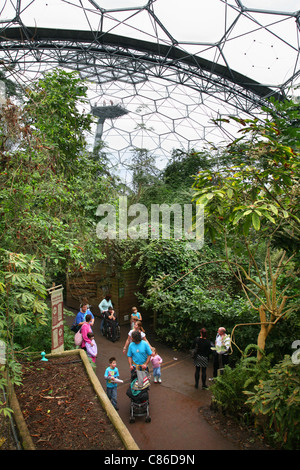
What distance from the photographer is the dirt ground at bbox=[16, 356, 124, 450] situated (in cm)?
370

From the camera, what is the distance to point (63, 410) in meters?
4.38

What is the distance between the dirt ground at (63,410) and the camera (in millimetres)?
3701

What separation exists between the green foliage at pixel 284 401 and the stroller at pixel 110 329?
546 centimetres

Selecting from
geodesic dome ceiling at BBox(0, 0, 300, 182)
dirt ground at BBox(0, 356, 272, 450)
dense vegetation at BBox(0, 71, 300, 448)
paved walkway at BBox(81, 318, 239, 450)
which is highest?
geodesic dome ceiling at BBox(0, 0, 300, 182)

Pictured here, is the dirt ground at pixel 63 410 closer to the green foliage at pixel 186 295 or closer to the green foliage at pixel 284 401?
the green foliage at pixel 284 401

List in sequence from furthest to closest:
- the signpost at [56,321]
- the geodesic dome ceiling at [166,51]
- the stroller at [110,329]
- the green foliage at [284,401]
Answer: the geodesic dome ceiling at [166,51] < the stroller at [110,329] < the signpost at [56,321] < the green foliage at [284,401]

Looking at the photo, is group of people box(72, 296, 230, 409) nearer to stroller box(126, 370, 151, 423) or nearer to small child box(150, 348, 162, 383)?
small child box(150, 348, 162, 383)

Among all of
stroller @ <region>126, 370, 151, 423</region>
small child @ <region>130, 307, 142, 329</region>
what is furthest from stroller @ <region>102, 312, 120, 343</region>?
stroller @ <region>126, 370, 151, 423</region>

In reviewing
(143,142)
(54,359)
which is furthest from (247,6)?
(54,359)

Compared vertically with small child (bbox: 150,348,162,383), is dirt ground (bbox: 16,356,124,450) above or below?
above

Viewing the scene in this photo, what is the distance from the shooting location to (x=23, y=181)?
171 inches

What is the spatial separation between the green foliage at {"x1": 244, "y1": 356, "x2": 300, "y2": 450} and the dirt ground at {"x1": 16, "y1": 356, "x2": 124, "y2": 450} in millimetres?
1867

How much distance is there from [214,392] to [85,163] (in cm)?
624

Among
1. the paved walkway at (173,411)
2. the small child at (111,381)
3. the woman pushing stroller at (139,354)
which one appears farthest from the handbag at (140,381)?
the paved walkway at (173,411)
